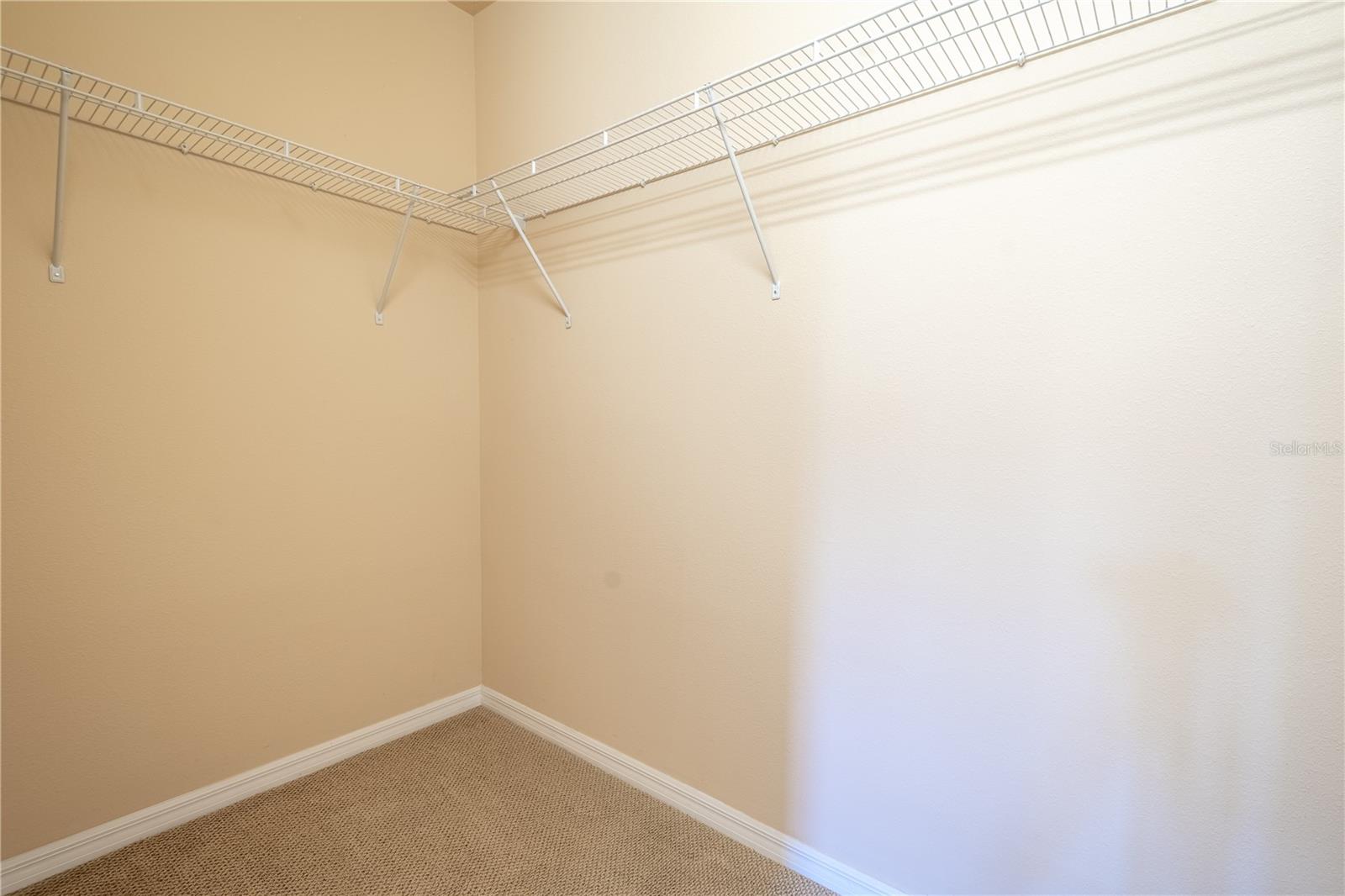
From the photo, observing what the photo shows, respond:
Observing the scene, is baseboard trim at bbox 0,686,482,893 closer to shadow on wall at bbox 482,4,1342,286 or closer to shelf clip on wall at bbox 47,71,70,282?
shelf clip on wall at bbox 47,71,70,282

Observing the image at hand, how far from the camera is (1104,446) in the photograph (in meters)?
1.15

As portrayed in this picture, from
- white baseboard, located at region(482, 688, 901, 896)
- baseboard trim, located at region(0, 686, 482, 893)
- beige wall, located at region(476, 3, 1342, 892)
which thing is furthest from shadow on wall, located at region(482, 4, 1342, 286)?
baseboard trim, located at region(0, 686, 482, 893)

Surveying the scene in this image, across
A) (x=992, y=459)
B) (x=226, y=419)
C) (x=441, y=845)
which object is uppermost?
(x=226, y=419)

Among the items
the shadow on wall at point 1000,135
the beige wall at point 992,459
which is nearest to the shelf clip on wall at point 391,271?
the beige wall at point 992,459

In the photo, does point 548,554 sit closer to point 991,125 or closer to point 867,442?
point 867,442

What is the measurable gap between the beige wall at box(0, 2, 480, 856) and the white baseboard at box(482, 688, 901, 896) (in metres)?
0.45

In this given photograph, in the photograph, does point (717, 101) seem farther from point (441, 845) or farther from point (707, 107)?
point (441, 845)

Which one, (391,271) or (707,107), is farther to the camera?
(391,271)

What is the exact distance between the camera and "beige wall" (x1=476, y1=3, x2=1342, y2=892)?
101cm

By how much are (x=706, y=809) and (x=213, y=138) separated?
210 centimetres

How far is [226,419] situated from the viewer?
1.76 metres

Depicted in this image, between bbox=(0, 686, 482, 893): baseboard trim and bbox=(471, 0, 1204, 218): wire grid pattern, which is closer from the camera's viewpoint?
bbox=(471, 0, 1204, 218): wire grid pattern

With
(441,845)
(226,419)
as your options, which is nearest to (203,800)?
(441,845)

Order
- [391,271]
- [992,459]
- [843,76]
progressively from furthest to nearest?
[391,271] → [992,459] → [843,76]
